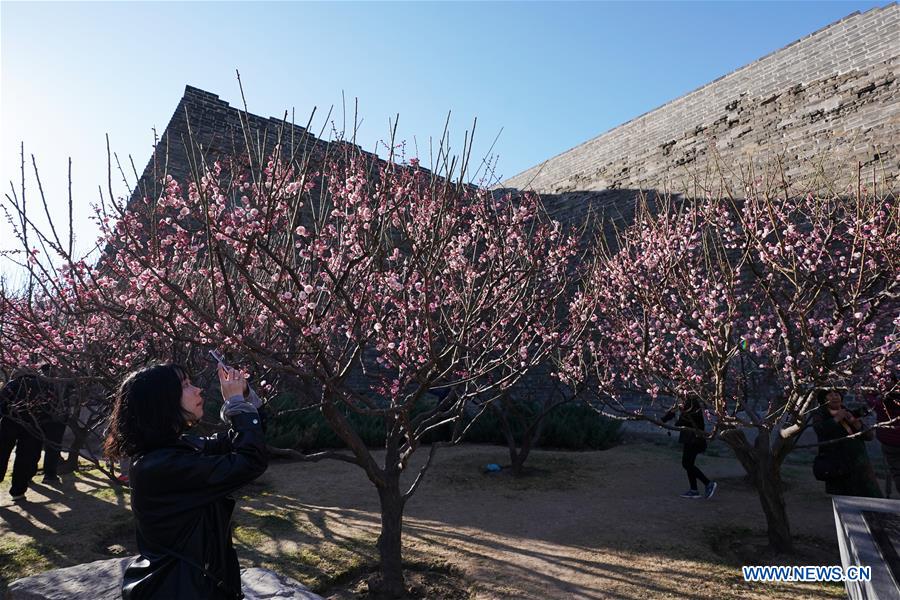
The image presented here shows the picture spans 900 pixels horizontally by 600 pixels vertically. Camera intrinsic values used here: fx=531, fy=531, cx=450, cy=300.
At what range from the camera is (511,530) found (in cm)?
517

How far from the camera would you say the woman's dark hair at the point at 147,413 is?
1879 mm

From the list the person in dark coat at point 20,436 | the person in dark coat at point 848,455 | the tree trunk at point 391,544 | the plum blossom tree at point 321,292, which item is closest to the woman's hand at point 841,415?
the person in dark coat at point 848,455

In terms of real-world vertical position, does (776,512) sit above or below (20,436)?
below

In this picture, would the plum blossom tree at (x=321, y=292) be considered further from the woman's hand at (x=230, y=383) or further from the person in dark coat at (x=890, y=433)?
the person in dark coat at (x=890, y=433)

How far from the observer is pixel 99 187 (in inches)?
140

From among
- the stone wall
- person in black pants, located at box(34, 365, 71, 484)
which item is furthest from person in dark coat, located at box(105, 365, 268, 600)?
the stone wall

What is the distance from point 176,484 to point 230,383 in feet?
1.40

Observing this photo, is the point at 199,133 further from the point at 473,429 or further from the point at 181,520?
the point at 181,520

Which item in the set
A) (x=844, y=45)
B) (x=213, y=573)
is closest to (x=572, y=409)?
(x=844, y=45)

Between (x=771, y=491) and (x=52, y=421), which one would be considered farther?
(x=52, y=421)

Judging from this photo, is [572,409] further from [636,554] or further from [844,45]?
[844,45]

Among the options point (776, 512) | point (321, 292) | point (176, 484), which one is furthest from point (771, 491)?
point (176, 484)

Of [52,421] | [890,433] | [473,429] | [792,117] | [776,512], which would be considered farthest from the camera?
[473,429]

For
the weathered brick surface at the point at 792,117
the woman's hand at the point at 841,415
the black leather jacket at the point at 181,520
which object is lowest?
the woman's hand at the point at 841,415
